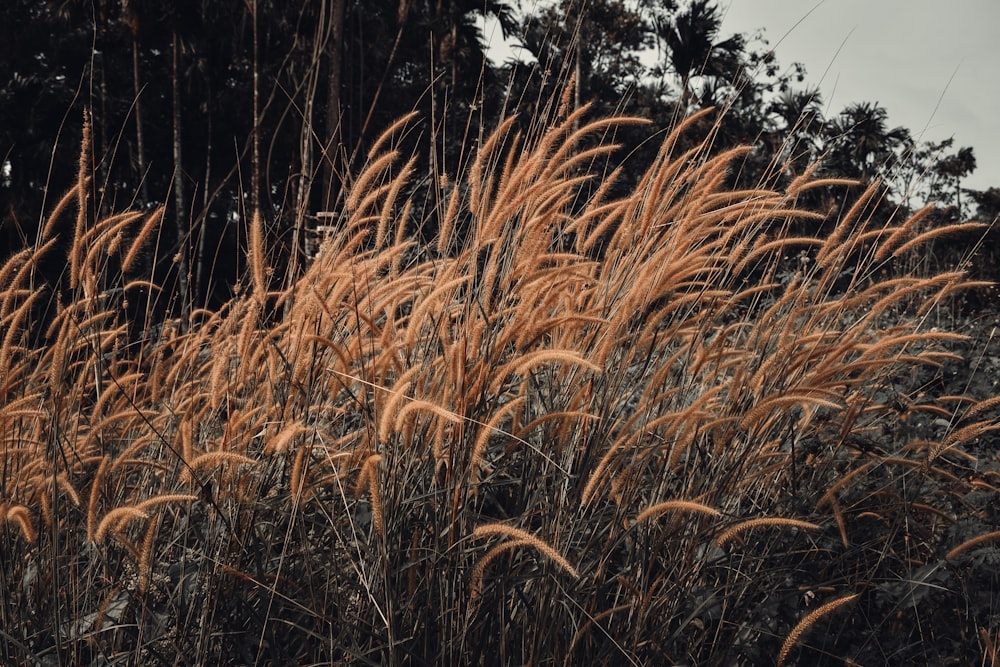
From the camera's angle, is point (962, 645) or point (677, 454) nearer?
point (677, 454)

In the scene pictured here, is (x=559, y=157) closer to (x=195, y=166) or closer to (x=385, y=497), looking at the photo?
(x=385, y=497)

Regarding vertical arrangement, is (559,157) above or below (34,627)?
above

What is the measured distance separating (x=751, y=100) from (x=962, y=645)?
21369mm

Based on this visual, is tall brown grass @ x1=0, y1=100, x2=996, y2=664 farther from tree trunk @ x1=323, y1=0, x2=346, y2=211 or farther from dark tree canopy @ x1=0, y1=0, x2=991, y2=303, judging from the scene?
dark tree canopy @ x1=0, y1=0, x2=991, y2=303

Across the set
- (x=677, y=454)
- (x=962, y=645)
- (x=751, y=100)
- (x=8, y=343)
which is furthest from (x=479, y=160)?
(x=751, y=100)

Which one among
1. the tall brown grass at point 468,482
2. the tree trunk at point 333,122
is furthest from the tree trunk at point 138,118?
the tall brown grass at point 468,482

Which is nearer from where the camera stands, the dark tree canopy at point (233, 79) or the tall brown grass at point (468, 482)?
the tall brown grass at point (468, 482)

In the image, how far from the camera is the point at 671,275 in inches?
71.7

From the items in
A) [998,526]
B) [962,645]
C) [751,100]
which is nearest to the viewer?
[962,645]

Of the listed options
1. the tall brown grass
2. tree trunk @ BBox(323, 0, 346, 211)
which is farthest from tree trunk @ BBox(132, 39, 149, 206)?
the tall brown grass

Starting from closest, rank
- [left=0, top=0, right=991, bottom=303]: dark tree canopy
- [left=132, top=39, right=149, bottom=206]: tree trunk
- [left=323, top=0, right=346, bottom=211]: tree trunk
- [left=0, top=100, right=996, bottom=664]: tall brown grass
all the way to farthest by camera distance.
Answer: [left=0, top=100, right=996, bottom=664]: tall brown grass → [left=323, top=0, right=346, bottom=211]: tree trunk → [left=132, top=39, right=149, bottom=206]: tree trunk → [left=0, top=0, right=991, bottom=303]: dark tree canopy

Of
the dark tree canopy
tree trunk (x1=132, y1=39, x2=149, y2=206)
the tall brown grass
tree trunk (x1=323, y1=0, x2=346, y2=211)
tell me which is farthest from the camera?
the dark tree canopy

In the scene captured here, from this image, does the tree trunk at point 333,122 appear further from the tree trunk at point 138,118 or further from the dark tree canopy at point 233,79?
the dark tree canopy at point 233,79

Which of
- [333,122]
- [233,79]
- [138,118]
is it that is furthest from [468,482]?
[233,79]
